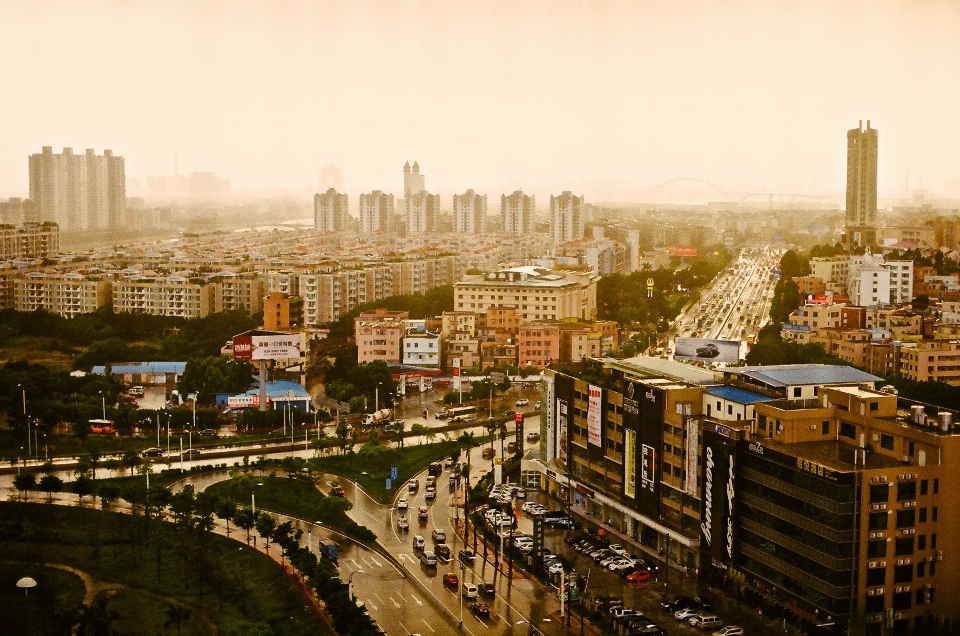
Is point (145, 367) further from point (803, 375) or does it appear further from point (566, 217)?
point (566, 217)

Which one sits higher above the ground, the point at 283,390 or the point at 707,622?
the point at 283,390

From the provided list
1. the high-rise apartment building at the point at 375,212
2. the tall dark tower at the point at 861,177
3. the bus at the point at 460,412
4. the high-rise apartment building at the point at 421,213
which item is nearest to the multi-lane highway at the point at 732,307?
the bus at the point at 460,412

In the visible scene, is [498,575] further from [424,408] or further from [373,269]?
[373,269]

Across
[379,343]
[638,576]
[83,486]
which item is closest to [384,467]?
[83,486]

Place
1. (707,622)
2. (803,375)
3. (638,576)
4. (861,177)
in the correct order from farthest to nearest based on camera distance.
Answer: (861,177), (803,375), (638,576), (707,622)

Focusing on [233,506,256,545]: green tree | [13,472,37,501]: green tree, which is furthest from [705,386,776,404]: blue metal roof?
[13,472,37,501]: green tree

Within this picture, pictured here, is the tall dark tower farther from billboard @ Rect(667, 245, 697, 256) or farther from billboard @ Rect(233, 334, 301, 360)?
billboard @ Rect(233, 334, 301, 360)

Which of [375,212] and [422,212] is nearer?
[422,212]

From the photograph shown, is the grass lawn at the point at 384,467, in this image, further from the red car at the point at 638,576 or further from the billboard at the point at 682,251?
the billboard at the point at 682,251

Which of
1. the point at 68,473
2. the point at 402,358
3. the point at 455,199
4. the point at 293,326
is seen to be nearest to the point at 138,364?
the point at 293,326
